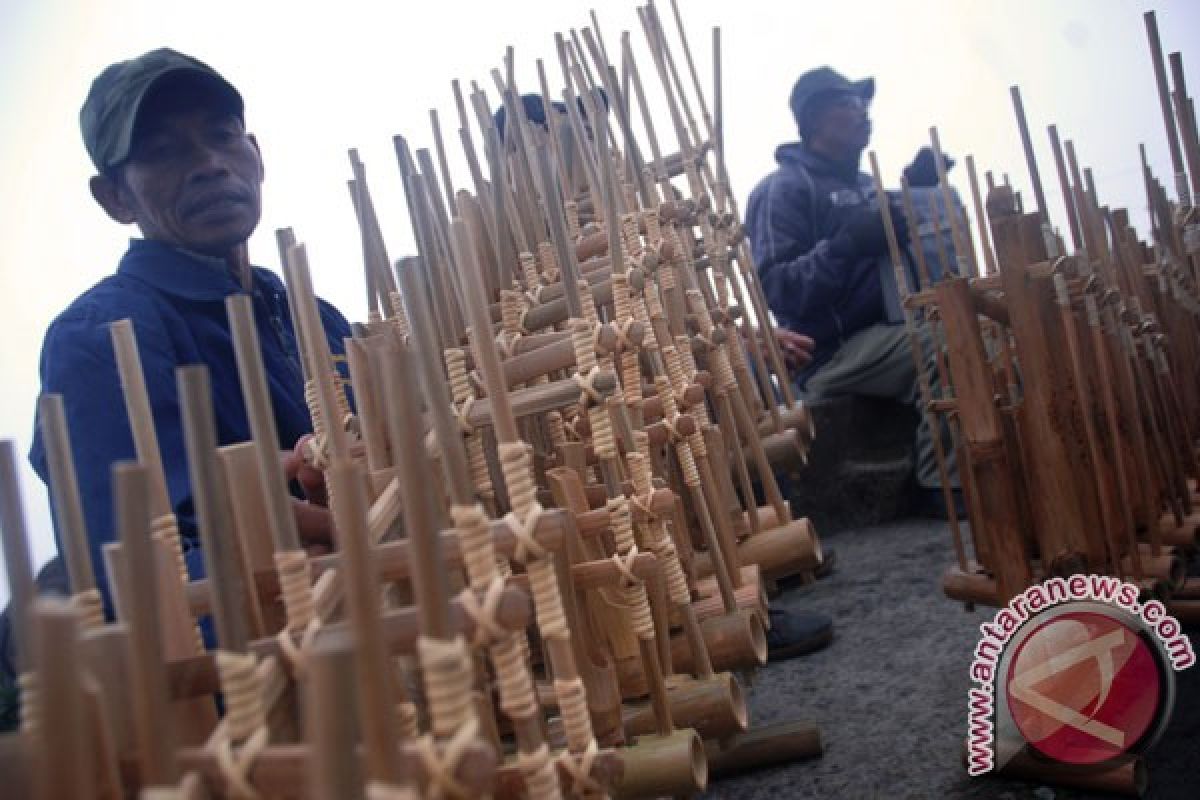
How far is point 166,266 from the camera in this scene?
1.42 meters

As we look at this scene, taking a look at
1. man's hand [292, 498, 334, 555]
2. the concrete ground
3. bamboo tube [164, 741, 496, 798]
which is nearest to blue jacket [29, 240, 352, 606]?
man's hand [292, 498, 334, 555]

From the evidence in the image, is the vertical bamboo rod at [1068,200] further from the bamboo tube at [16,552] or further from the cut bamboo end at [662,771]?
the bamboo tube at [16,552]

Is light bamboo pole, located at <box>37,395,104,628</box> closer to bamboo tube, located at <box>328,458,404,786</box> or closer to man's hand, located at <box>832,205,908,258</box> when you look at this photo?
bamboo tube, located at <box>328,458,404,786</box>

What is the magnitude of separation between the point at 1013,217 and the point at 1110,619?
1.96 feet

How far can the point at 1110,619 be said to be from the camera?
1.40 meters

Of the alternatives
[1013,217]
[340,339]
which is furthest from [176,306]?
[1013,217]

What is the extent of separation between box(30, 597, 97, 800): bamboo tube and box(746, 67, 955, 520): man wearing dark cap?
2824 mm

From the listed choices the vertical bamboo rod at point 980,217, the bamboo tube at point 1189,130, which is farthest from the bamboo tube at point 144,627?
the bamboo tube at point 1189,130

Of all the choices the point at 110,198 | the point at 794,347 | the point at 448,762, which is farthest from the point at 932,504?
the point at 448,762

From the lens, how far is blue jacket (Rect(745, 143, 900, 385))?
3.16 meters

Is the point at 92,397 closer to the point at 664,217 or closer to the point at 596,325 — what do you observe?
the point at 596,325

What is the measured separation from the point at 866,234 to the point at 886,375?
0.51 meters

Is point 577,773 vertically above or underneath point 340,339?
underneath

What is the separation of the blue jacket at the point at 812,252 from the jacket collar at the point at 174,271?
6.74ft
